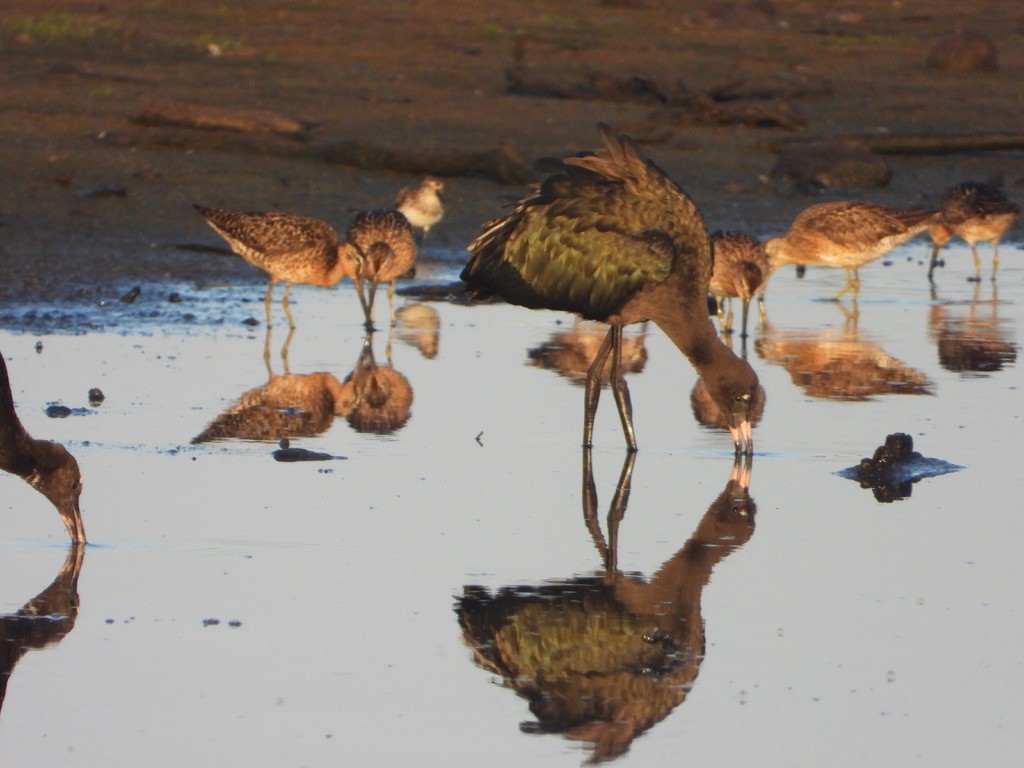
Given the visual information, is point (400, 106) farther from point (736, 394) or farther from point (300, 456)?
point (300, 456)

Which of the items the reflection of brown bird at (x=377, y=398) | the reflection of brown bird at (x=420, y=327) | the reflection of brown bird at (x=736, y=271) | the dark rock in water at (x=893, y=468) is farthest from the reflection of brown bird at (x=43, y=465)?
the reflection of brown bird at (x=736, y=271)

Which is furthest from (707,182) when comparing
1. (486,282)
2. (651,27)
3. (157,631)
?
(157,631)

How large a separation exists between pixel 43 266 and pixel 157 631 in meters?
9.36

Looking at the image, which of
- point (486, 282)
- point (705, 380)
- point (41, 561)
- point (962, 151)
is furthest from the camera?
point (962, 151)

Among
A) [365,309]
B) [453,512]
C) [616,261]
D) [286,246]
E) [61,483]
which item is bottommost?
[365,309]

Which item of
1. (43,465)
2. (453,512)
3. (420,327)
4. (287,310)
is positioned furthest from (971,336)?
(43,465)

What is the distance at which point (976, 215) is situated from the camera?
58.0ft

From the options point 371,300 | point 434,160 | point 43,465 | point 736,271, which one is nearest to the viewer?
point 43,465

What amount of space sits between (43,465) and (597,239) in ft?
10.7

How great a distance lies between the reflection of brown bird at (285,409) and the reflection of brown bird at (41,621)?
8.23 ft

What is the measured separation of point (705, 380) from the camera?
32.6ft

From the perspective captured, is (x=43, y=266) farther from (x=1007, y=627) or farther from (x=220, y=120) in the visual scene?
(x=1007, y=627)

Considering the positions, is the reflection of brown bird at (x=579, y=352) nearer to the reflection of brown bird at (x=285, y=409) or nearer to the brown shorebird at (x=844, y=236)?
the reflection of brown bird at (x=285, y=409)

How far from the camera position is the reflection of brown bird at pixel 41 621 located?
252 inches
